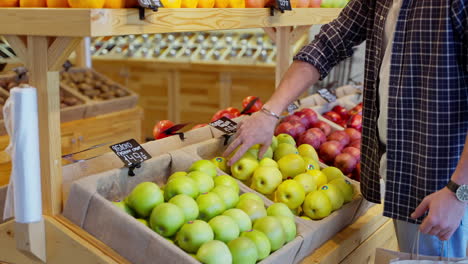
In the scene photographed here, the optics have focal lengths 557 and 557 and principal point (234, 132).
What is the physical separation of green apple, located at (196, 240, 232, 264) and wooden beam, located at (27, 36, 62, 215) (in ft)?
1.51

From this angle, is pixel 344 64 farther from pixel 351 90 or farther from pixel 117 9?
pixel 117 9

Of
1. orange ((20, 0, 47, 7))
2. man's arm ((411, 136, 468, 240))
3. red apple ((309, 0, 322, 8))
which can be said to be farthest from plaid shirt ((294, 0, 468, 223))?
red apple ((309, 0, 322, 8))

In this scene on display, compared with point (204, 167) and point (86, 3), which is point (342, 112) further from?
point (86, 3)

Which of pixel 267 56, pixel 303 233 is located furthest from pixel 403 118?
pixel 267 56

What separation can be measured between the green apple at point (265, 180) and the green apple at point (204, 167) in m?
0.16

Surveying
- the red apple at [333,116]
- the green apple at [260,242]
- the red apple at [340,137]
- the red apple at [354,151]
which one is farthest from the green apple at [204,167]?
the red apple at [333,116]

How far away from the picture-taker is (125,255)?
60.4 inches

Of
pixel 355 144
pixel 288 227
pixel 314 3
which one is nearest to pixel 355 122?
pixel 355 144

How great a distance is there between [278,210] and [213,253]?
1.23ft

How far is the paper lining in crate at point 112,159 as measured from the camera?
5.48ft

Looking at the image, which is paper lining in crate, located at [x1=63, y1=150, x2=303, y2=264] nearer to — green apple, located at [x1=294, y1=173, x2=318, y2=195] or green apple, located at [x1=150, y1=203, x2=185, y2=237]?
green apple, located at [x1=150, y1=203, x2=185, y2=237]

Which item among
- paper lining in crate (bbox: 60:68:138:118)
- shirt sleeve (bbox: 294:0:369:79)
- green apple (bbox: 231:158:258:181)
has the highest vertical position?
shirt sleeve (bbox: 294:0:369:79)

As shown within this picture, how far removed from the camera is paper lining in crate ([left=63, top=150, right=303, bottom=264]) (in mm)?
1472

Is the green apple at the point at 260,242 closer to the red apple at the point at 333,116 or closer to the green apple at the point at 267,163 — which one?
the green apple at the point at 267,163
